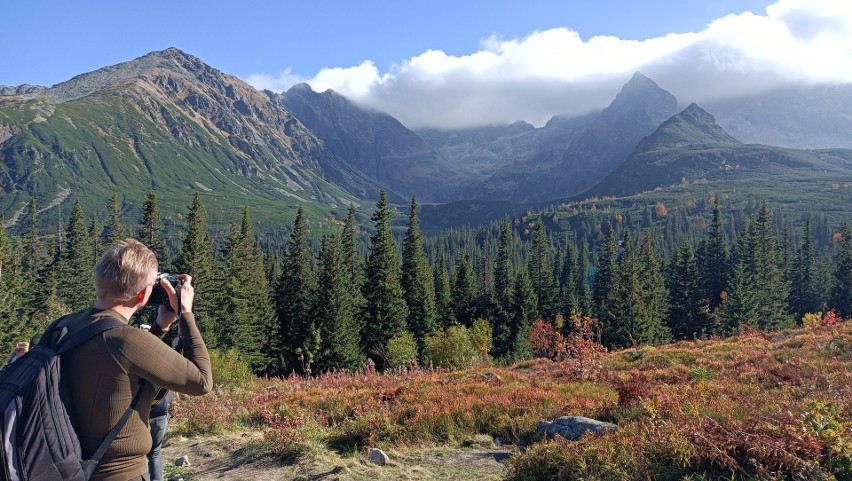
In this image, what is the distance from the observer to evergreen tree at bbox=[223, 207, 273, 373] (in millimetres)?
45219

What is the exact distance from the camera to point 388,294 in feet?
164

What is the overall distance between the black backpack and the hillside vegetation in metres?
4.46

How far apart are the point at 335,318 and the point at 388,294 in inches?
238

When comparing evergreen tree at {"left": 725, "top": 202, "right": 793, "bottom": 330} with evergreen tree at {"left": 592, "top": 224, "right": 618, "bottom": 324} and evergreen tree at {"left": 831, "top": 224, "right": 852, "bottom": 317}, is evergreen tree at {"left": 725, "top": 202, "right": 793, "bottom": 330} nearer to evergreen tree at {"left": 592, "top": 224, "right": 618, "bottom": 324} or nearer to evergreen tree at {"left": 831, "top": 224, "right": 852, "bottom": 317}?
evergreen tree at {"left": 831, "top": 224, "right": 852, "bottom": 317}

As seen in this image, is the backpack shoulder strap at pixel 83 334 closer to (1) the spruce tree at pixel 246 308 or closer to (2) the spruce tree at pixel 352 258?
(1) the spruce tree at pixel 246 308

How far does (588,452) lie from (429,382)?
7.89 m

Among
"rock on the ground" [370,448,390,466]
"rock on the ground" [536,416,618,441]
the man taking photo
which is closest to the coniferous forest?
"rock on the ground" [536,416,618,441]

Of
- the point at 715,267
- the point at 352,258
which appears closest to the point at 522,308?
the point at 352,258

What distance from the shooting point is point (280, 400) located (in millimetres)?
11984

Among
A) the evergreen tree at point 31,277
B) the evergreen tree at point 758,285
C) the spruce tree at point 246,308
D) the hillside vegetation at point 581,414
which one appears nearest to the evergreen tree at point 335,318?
the spruce tree at point 246,308

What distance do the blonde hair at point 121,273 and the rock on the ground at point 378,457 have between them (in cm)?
512

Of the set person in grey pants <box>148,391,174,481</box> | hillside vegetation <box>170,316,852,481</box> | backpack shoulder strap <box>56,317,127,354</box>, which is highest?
backpack shoulder strap <box>56,317,127,354</box>

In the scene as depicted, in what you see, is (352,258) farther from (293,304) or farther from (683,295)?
(683,295)

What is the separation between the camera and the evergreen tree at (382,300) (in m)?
49.8
